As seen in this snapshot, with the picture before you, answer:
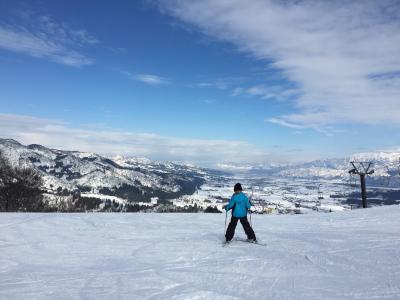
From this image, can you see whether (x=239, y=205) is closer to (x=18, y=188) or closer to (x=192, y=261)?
(x=192, y=261)

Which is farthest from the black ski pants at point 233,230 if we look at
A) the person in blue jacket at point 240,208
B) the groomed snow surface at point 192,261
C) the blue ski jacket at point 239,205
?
the groomed snow surface at point 192,261

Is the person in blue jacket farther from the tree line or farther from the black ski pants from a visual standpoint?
the tree line

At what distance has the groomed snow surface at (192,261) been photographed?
7.64 meters

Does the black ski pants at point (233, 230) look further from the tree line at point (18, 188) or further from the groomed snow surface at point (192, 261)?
the tree line at point (18, 188)

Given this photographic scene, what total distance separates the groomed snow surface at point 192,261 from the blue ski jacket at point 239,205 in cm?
114

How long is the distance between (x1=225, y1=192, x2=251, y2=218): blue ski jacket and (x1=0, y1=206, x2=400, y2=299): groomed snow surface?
1143mm

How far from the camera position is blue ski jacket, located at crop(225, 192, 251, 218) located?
1404 centimetres

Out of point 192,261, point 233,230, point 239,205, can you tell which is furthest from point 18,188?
point 192,261

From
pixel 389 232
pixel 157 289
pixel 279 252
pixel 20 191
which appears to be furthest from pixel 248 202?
pixel 20 191

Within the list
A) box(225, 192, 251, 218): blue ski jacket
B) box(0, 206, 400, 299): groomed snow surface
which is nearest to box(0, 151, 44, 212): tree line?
box(0, 206, 400, 299): groomed snow surface

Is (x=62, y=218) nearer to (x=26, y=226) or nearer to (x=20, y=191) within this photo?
(x=26, y=226)

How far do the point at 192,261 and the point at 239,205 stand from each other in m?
4.12

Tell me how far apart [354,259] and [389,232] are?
5.68 m

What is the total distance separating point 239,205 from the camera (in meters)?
14.1
